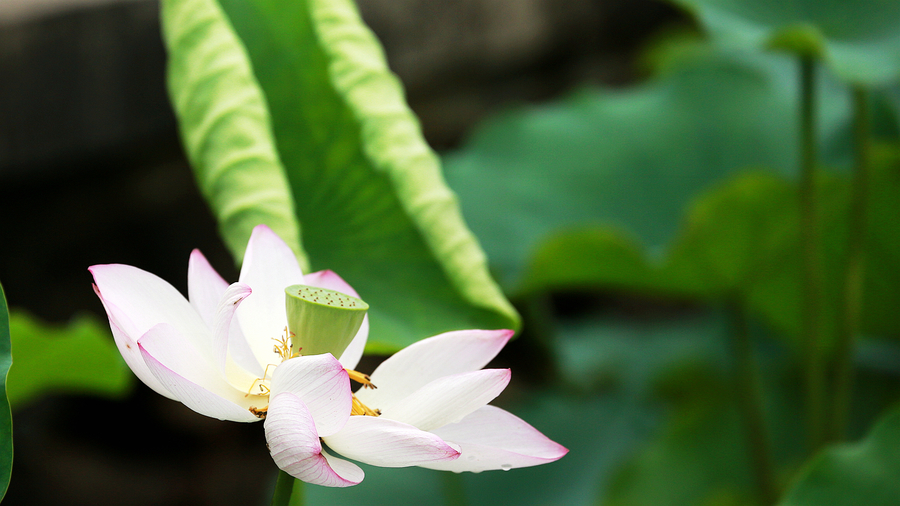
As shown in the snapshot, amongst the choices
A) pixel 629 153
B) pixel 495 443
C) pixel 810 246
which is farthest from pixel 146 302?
pixel 629 153

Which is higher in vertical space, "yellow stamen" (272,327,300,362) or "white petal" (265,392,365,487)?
"yellow stamen" (272,327,300,362)

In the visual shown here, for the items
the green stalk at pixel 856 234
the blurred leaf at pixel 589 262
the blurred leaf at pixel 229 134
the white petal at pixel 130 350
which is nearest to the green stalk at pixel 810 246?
the green stalk at pixel 856 234

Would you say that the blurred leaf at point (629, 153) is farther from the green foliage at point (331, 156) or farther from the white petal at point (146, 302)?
the white petal at point (146, 302)

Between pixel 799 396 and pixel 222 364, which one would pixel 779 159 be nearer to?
pixel 799 396

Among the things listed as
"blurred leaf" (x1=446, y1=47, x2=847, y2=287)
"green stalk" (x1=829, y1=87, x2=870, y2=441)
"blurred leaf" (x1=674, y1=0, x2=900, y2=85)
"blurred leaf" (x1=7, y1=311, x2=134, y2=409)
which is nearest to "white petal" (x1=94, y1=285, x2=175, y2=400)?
"blurred leaf" (x1=7, y1=311, x2=134, y2=409)

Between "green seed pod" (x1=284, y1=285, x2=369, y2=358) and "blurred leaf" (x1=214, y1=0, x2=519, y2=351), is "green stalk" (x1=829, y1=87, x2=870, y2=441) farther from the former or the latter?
"green seed pod" (x1=284, y1=285, x2=369, y2=358)

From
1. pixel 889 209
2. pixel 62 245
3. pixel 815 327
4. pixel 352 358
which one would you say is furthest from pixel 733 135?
pixel 62 245

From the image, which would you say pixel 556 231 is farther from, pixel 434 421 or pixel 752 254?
pixel 434 421
